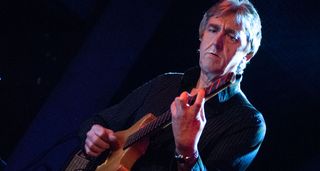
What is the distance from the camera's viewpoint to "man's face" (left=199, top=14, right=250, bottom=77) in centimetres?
239

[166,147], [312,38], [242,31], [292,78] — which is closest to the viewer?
[166,147]

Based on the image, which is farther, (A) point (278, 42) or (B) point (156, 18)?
(A) point (278, 42)

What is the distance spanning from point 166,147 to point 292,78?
2.51 meters

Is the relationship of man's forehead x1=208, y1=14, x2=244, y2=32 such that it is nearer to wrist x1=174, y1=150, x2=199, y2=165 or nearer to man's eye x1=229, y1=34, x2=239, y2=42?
man's eye x1=229, y1=34, x2=239, y2=42

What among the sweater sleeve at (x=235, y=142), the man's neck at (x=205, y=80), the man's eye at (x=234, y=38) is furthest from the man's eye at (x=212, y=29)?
the sweater sleeve at (x=235, y=142)

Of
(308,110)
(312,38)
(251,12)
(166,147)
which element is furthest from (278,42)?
(166,147)

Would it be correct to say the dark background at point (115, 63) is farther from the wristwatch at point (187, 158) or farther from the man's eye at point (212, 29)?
the wristwatch at point (187, 158)

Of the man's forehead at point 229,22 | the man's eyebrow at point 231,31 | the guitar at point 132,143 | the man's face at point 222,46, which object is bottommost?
the guitar at point 132,143

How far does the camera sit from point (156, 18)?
379 centimetres

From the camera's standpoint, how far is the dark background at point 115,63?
3.82 metres

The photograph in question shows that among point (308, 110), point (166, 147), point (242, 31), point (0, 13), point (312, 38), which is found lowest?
point (0, 13)

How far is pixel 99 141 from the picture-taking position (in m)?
2.45

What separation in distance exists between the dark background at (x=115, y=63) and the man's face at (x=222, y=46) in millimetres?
1229

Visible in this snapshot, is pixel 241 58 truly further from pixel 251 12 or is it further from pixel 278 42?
pixel 278 42
